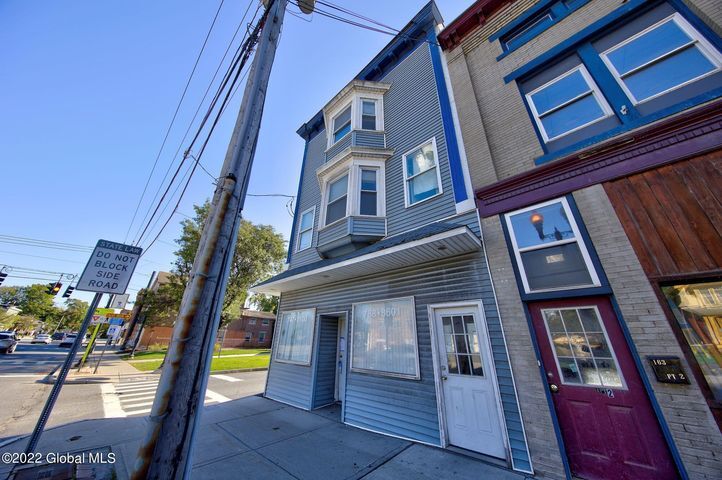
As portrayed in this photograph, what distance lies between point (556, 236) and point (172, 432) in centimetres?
559

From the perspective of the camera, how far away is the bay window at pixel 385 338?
18.4ft

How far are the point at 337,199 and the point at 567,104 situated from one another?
6.10 metres

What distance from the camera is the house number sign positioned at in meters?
3.12

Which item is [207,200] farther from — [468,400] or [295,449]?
[468,400]

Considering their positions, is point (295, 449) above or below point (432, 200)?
below

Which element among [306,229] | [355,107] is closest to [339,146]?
[355,107]

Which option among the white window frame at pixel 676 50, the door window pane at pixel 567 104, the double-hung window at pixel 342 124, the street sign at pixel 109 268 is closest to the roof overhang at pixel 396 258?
the door window pane at pixel 567 104

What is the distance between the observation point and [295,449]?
461 cm

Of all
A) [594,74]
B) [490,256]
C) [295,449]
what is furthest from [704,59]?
[295,449]

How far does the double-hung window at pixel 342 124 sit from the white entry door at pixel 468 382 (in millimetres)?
7343

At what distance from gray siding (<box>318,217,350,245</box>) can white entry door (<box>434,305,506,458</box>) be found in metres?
3.44

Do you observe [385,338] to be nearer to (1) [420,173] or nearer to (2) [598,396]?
(2) [598,396]

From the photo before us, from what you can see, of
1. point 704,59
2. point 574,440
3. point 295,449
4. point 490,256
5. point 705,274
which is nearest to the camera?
point 705,274

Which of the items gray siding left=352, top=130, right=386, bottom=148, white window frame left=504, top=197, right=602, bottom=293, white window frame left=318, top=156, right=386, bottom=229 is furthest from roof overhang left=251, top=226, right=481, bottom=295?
gray siding left=352, top=130, right=386, bottom=148
